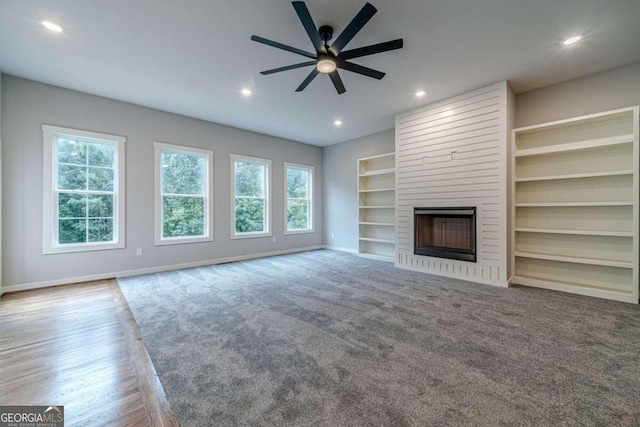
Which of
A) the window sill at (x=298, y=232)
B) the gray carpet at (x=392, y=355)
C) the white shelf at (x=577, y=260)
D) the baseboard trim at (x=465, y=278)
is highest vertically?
the window sill at (x=298, y=232)

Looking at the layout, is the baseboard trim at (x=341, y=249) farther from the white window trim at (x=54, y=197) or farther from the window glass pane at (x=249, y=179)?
the white window trim at (x=54, y=197)

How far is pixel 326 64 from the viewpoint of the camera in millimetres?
2631

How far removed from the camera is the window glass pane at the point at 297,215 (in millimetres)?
6936

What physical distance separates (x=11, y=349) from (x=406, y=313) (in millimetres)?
3608

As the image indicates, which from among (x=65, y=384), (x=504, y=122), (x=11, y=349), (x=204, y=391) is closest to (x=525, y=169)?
(x=504, y=122)

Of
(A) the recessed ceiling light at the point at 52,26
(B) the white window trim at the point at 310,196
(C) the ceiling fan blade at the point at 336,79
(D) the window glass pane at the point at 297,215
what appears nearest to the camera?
(A) the recessed ceiling light at the point at 52,26

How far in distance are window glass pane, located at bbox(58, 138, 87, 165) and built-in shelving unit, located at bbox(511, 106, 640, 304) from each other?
6748mm

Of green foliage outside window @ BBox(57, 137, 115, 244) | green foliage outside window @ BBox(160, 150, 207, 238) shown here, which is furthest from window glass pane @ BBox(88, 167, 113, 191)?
green foliage outside window @ BBox(160, 150, 207, 238)

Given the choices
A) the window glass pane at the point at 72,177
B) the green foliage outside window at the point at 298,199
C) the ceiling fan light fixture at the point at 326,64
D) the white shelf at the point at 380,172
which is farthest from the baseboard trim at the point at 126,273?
the ceiling fan light fixture at the point at 326,64

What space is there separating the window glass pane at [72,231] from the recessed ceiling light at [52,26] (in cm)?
267

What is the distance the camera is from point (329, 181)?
7.42 m

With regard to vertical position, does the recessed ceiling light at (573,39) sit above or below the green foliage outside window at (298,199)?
above

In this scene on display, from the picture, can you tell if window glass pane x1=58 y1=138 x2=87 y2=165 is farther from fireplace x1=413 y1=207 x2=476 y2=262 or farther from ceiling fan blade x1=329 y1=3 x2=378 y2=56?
fireplace x1=413 y1=207 x2=476 y2=262

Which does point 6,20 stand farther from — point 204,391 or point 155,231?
point 204,391
